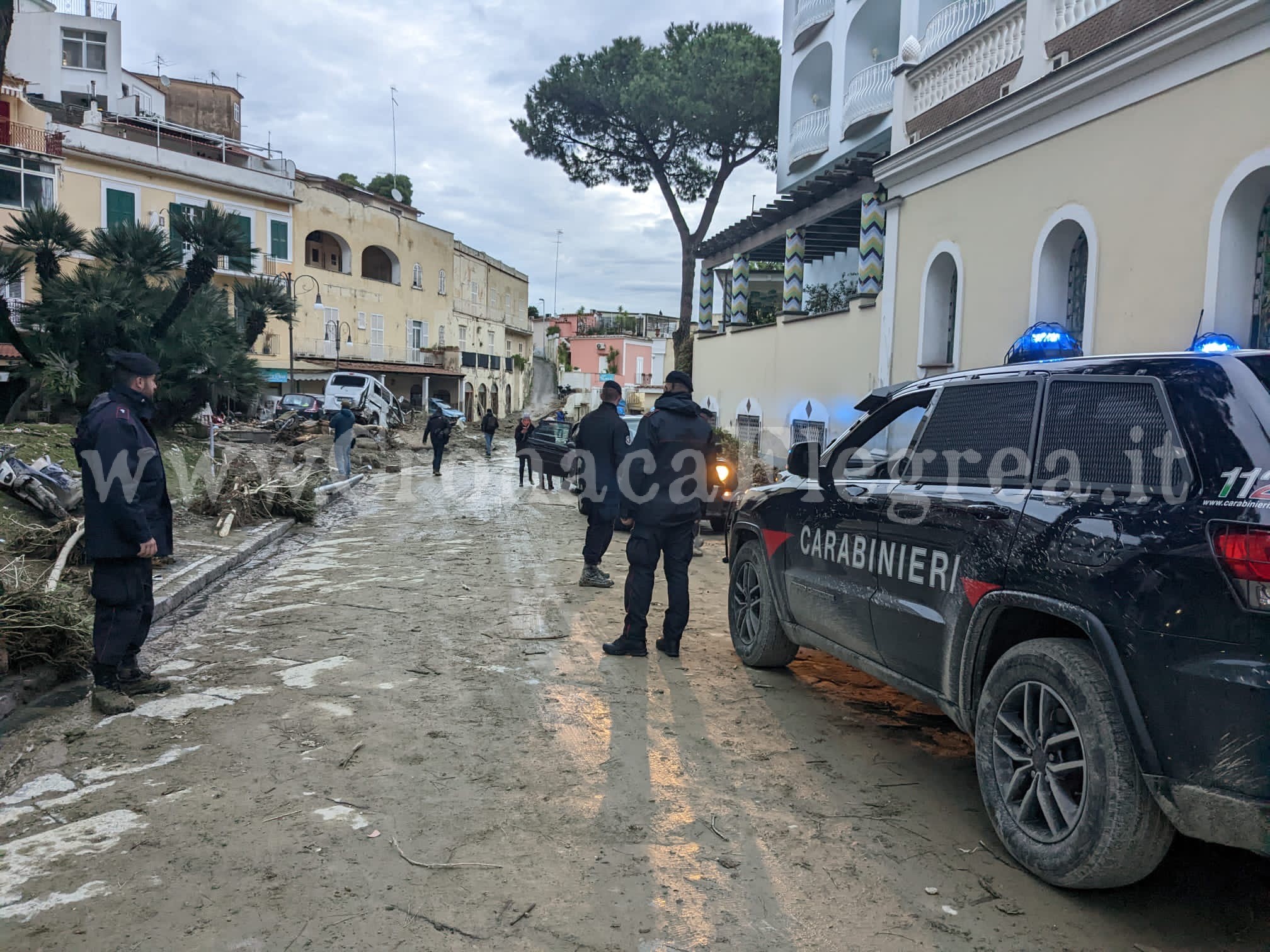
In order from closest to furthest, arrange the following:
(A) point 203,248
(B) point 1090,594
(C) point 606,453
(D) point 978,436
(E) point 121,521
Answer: (B) point 1090,594
(D) point 978,436
(E) point 121,521
(C) point 606,453
(A) point 203,248

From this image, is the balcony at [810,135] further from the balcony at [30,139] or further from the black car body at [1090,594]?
the balcony at [30,139]

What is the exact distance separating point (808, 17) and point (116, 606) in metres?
20.6

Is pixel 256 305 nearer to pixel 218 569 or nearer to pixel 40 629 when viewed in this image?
pixel 218 569

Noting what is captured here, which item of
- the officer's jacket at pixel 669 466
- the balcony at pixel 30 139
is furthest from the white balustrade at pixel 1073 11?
the balcony at pixel 30 139

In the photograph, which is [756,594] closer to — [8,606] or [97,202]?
[8,606]

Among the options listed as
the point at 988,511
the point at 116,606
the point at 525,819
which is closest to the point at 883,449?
the point at 988,511

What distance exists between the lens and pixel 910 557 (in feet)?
13.4

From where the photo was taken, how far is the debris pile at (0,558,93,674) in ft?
17.2

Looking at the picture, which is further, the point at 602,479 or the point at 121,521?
the point at 602,479

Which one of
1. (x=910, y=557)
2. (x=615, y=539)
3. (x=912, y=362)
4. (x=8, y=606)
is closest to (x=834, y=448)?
(x=910, y=557)

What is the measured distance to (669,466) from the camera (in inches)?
243

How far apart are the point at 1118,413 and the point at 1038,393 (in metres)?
0.47

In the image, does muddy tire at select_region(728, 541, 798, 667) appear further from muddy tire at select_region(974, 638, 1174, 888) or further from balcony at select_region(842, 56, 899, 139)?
balcony at select_region(842, 56, 899, 139)

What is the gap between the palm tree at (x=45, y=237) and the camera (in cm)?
1631
